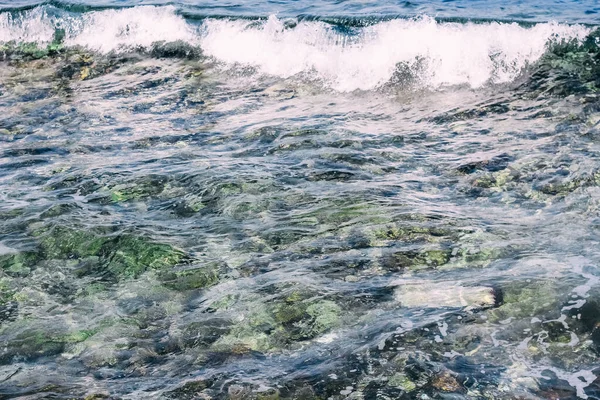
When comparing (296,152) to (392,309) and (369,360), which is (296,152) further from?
(369,360)

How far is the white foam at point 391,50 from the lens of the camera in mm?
10297

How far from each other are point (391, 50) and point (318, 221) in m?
6.25

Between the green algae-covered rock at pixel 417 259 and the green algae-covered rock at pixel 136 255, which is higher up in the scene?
the green algae-covered rock at pixel 417 259

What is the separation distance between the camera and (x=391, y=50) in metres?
11.2

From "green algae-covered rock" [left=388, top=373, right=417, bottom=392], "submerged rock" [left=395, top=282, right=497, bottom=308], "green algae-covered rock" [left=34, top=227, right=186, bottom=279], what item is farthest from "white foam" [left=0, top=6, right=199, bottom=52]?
"green algae-covered rock" [left=388, top=373, right=417, bottom=392]

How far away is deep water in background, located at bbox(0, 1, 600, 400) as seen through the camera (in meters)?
3.75

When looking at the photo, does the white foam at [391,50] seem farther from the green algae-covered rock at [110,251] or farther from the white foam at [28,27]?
the green algae-covered rock at [110,251]

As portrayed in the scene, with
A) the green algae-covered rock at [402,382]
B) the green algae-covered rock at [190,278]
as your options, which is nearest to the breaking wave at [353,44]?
the green algae-covered rock at [190,278]

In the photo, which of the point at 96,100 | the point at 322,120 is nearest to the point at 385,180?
the point at 322,120

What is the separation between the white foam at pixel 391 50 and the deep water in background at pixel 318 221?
5 cm

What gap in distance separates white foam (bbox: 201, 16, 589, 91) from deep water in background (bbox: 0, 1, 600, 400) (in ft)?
0.15

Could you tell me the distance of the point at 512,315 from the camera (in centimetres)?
404

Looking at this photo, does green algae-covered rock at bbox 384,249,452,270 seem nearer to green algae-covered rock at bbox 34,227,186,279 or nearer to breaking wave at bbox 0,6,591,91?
green algae-covered rock at bbox 34,227,186,279

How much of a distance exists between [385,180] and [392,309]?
8.13 ft
